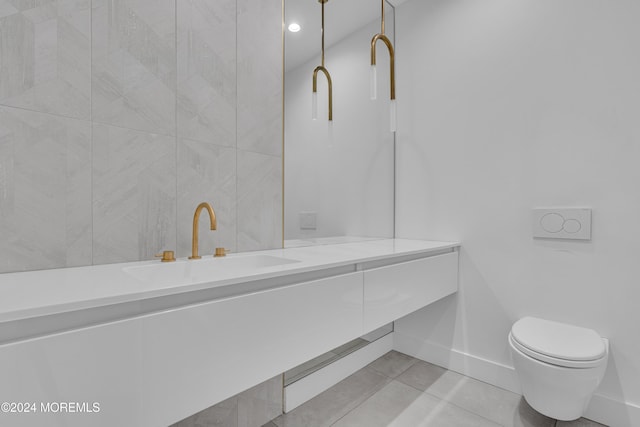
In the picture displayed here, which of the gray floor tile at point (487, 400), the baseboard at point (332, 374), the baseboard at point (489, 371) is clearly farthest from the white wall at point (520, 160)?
the baseboard at point (332, 374)

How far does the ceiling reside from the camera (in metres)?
1.64

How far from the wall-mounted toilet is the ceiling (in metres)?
1.71

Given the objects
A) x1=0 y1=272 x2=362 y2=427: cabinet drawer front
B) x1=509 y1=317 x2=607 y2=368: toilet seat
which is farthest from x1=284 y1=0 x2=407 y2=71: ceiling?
x1=509 y1=317 x2=607 y2=368: toilet seat

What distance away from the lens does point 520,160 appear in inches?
66.2

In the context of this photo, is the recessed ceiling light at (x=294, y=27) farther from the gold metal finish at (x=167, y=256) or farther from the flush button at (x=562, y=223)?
the flush button at (x=562, y=223)

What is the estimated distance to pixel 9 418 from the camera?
1.80ft

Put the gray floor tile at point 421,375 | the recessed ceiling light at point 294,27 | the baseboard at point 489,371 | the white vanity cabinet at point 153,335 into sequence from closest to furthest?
the white vanity cabinet at point 153,335 < the baseboard at point 489,371 < the recessed ceiling light at point 294,27 < the gray floor tile at point 421,375

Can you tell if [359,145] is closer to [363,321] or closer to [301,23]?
[301,23]

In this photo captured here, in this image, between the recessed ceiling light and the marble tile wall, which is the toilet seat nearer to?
the marble tile wall

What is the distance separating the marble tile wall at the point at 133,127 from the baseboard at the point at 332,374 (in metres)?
0.72

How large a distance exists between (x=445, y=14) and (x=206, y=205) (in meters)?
1.91

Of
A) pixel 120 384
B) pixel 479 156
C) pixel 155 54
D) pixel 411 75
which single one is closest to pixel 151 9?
pixel 155 54

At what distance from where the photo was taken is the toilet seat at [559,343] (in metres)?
1.20

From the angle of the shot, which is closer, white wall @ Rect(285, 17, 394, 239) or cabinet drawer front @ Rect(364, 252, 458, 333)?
cabinet drawer front @ Rect(364, 252, 458, 333)
